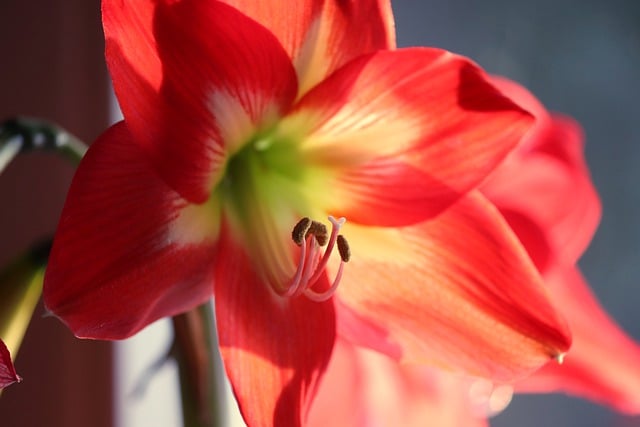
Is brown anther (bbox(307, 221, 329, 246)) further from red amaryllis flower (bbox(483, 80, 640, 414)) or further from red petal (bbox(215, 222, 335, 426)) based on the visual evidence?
red amaryllis flower (bbox(483, 80, 640, 414))

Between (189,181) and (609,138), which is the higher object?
(189,181)

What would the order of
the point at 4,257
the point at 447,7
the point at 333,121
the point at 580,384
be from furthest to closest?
the point at 447,7 < the point at 4,257 < the point at 580,384 < the point at 333,121

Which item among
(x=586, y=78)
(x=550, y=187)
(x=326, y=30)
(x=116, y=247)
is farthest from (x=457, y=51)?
(x=116, y=247)

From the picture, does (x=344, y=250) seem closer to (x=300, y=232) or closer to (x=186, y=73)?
(x=300, y=232)

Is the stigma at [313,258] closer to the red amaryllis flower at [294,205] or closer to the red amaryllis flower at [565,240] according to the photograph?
the red amaryllis flower at [294,205]

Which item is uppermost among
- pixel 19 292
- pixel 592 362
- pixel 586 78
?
pixel 19 292

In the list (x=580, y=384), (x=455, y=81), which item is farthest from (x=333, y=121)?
(x=580, y=384)

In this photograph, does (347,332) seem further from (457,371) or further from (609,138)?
(609,138)
